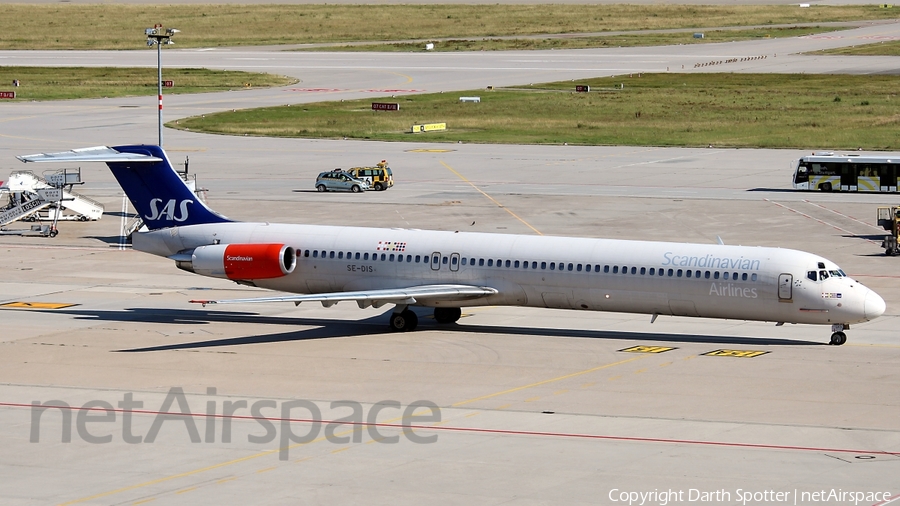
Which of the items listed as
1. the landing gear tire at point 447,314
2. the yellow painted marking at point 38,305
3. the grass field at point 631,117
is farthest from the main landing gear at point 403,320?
the grass field at point 631,117

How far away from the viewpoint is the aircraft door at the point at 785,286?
40.7m

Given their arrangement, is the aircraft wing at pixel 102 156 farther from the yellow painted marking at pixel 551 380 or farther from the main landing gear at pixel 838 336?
the main landing gear at pixel 838 336

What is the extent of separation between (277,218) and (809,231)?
2824 cm

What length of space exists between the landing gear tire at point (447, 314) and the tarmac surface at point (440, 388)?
2.94 ft

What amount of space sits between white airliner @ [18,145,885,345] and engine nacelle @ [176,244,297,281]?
0.11 ft

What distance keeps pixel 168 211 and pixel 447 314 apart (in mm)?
11046

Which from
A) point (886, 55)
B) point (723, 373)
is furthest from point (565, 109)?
point (723, 373)

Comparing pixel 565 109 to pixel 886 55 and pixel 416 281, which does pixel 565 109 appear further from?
pixel 416 281

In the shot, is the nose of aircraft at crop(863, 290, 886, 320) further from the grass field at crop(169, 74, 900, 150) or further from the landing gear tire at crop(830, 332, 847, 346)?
the grass field at crop(169, 74, 900, 150)

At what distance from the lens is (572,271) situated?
42844 mm

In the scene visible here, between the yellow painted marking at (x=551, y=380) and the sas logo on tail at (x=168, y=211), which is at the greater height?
the sas logo on tail at (x=168, y=211)

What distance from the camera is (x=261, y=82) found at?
14975cm

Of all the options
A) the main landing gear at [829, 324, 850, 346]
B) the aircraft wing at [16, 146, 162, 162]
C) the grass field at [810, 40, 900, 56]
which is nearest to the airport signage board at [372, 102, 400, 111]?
the aircraft wing at [16, 146, 162, 162]

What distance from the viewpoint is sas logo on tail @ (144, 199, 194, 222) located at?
4784cm
